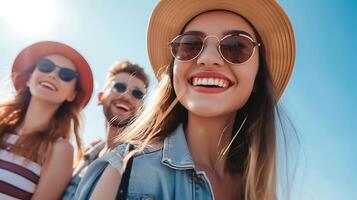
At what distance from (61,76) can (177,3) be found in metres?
1.71

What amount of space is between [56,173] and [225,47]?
5.78ft

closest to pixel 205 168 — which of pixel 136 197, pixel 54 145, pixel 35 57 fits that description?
pixel 136 197

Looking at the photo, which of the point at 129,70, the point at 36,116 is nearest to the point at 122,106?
the point at 129,70

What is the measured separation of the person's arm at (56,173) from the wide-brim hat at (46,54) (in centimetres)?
87

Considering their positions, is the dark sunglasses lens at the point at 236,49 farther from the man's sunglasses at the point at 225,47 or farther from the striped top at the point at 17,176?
the striped top at the point at 17,176

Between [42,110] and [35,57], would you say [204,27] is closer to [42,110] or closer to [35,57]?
[42,110]

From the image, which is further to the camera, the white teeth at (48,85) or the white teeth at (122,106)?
the white teeth at (122,106)

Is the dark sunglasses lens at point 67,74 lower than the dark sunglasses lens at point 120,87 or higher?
lower

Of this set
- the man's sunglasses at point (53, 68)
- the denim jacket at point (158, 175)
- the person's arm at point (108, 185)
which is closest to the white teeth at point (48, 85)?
the man's sunglasses at point (53, 68)

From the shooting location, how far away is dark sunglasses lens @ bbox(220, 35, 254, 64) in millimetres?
2148

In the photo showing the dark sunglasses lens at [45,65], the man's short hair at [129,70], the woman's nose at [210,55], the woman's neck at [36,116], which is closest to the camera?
the woman's nose at [210,55]

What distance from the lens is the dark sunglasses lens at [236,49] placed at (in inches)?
84.6

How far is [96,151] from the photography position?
382 cm

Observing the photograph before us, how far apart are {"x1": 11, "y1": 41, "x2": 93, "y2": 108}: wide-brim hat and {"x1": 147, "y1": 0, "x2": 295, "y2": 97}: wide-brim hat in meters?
1.35
